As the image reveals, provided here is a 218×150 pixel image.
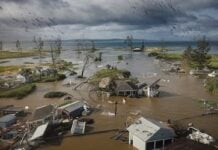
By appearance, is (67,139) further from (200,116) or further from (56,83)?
(56,83)

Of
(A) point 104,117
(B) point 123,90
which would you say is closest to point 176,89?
(B) point 123,90

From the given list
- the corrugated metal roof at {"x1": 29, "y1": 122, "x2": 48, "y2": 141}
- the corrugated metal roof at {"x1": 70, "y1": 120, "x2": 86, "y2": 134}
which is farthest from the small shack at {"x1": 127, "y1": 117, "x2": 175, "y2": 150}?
the corrugated metal roof at {"x1": 29, "y1": 122, "x2": 48, "y2": 141}

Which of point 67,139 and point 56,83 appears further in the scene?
point 56,83

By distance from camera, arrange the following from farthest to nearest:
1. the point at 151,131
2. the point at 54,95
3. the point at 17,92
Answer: the point at 17,92 < the point at 54,95 < the point at 151,131

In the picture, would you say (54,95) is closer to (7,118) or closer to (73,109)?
(73,109)

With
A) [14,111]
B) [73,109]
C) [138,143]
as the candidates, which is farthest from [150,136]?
[14,111]

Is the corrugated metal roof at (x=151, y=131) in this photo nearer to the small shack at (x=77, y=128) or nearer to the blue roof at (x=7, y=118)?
the small shack at (x=77, y=128)
